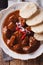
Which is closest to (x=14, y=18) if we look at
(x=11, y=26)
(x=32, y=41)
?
(x=11, y=26)

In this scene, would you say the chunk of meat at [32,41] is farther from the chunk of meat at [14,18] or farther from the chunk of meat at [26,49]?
the chunk of meat at [14,18]

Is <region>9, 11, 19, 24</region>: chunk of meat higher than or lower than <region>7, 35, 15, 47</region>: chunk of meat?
higher

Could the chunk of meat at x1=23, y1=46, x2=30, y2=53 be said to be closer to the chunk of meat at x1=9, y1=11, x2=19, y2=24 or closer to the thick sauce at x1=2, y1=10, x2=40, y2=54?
the thick sauce at x1=2, y1=10, x2=40, y2=54

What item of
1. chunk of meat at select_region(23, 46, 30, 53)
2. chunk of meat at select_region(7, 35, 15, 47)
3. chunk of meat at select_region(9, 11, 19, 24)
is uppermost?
chunk of meat at select_region(9, 11, 19, 24)

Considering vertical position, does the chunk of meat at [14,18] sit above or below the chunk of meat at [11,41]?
above

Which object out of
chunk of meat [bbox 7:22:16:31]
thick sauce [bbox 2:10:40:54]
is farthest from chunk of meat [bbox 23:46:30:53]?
chunk of meat [bbox 7:22:16:31]

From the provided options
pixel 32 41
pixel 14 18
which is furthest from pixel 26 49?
pixel 14 18

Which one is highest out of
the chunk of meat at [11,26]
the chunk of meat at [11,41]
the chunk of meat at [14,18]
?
the chunk of meat at [14,18]

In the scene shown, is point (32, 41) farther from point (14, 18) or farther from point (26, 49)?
point (14, 18)

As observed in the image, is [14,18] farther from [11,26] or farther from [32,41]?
[32,41]

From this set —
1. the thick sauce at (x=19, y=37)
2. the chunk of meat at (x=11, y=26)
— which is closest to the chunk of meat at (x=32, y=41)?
the thick sauce at (x=19, y=37)
